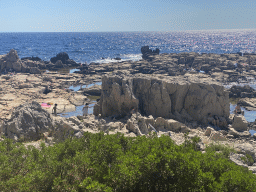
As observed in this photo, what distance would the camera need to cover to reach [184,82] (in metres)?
27.6

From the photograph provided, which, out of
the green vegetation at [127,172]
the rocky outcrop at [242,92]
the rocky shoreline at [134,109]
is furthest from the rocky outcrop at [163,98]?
the rocky outcrop at [242,92]

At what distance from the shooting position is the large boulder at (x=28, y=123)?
1733 cm

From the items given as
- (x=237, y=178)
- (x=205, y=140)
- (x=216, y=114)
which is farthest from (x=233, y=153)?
(x=216, y=114)

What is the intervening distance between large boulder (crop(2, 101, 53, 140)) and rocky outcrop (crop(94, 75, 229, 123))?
9.02 meters

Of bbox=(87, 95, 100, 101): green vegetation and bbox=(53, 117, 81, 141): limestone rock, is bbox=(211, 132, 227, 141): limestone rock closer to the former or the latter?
bbox=(53, 117, 81, 141): limestone rock

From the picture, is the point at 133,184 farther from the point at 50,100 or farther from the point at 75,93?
the point at 75,93

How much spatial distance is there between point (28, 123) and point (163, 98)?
1541 centimetres

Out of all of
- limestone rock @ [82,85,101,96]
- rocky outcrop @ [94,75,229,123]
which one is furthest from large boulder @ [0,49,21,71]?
rocky outcrop @ [94,75,229,123]

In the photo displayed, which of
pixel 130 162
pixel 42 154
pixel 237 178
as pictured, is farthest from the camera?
pixel 42 154

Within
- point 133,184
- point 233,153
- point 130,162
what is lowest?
point 233,153

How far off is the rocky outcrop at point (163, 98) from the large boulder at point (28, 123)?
9021mm

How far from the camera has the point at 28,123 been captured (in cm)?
1797

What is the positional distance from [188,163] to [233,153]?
331 inches

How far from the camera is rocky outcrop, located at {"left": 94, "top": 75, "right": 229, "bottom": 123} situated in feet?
85.5
